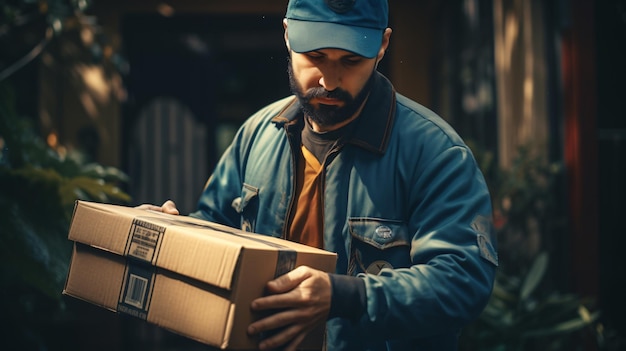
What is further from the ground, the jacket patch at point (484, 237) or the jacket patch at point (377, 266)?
the jacket patch at point (484, 237)

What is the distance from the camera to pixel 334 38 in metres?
2.32

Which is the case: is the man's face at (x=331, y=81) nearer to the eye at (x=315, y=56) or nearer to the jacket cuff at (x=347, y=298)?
the eye at (x=315, y=56)

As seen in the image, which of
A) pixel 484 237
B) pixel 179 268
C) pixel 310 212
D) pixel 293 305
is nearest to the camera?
pixel 293 305

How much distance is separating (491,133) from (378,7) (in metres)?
4.13

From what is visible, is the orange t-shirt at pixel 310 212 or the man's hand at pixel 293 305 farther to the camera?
the orange t-shirt at pixel 310 212

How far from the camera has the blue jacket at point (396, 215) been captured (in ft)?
7.07

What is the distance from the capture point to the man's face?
2.38m

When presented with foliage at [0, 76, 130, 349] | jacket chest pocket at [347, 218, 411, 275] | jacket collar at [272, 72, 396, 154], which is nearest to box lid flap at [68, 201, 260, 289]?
jacket chest pocket at [347, 218, 411, 275]

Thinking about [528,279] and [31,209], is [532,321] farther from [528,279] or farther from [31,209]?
[31,209]

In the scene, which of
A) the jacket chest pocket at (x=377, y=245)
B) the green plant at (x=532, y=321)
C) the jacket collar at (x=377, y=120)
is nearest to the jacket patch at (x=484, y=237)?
the jacket chest pocket at (x=377, y=245)

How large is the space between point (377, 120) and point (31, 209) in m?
2.11

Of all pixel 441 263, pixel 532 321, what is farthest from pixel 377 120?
pixel 532 321

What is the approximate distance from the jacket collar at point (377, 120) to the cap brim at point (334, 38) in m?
0.18

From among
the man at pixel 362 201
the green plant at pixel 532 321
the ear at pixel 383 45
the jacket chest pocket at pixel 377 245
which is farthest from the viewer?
the green plant at pixel 532 321
